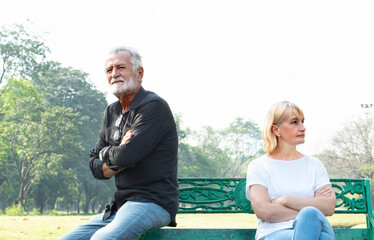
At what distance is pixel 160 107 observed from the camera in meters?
2.55

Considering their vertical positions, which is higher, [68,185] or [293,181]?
[293,181]

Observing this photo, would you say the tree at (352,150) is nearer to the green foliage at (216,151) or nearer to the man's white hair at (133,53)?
the green foliage at (216,151)

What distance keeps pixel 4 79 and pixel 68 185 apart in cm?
901

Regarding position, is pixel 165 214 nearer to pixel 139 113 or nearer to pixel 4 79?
pixel 139 113

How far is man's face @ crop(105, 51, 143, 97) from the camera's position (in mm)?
2670

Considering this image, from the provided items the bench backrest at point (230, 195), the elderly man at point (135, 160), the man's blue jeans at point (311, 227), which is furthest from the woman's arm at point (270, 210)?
the bench backrest at point (230, 195)

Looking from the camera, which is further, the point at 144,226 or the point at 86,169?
the point at 86,169

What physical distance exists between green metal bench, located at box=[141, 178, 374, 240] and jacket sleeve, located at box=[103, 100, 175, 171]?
0.91 m

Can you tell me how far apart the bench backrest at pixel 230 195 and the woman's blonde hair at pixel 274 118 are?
741 mm

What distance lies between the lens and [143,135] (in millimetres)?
2445

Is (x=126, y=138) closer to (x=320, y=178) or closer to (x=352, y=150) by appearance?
(x=320, y=178)

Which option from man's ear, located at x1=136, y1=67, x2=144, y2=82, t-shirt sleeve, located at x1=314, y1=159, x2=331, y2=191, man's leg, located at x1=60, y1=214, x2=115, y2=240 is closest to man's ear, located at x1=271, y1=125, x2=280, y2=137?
t-shirt sleeve, located at x1=314, y1=159, x2=331, y2=191

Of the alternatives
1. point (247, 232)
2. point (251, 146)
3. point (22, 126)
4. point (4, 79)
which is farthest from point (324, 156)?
point (247, 232)

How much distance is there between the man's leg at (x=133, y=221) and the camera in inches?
88.9
